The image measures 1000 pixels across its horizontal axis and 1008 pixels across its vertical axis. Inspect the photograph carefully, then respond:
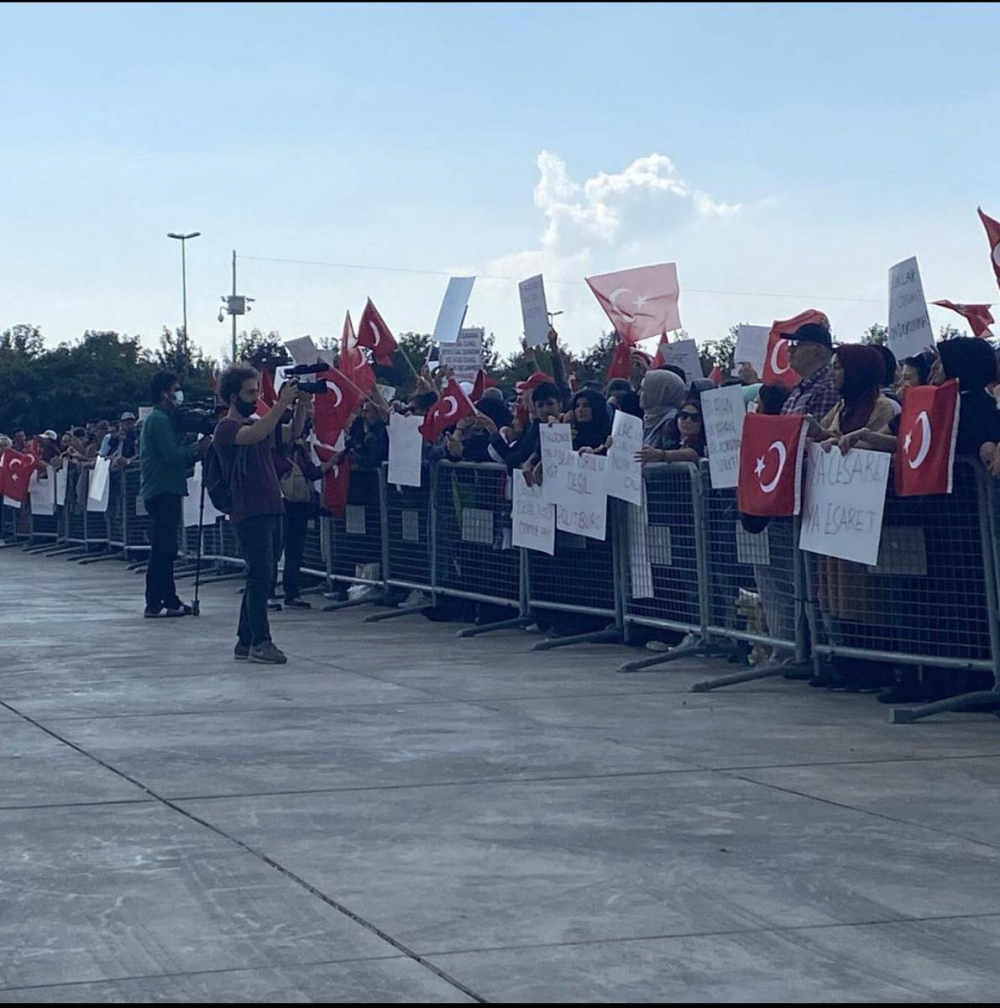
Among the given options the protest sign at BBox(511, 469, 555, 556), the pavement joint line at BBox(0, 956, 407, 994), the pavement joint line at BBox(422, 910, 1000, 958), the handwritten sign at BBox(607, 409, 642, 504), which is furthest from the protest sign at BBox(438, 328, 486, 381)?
the pavement joint line at BBox(0, 956, 407, 994)

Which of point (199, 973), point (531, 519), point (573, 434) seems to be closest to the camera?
point (199, 973)

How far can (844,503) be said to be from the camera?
10.0 meters

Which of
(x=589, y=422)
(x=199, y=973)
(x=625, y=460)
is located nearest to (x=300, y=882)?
(x=199, y=973)

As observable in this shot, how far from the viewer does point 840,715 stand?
31.2ft

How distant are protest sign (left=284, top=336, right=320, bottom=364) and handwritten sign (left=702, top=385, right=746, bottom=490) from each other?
5.37 meters

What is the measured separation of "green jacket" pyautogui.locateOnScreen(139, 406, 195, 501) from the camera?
16.0 meters

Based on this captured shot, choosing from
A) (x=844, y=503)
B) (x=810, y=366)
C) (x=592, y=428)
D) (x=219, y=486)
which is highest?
(x=810, y=366)

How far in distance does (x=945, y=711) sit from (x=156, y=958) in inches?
213

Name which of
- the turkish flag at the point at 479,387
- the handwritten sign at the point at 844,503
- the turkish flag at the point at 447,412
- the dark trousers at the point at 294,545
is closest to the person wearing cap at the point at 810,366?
the handwritten sign at the point at 844,503

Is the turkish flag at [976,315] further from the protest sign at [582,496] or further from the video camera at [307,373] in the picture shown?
the video camera at [307,373]

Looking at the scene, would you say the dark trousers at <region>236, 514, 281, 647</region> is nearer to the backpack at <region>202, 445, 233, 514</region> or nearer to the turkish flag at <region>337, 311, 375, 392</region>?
the backpack at <region>202, 445, 233, 514</region>

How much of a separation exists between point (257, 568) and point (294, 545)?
4.67m

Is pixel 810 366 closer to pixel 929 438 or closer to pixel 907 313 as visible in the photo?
pixel 907 313

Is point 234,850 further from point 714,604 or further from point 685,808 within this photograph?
point 714,604
